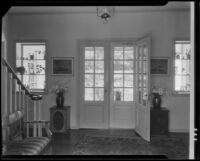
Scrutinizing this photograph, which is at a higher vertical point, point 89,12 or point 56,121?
point 89,12

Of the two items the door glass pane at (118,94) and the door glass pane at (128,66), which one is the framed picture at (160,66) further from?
the door glass pane at (118,94)

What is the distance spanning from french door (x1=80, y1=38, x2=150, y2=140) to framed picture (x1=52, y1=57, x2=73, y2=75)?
0.30 meters

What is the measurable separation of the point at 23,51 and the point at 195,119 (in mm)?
5827

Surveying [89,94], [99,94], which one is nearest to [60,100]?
[89,94]

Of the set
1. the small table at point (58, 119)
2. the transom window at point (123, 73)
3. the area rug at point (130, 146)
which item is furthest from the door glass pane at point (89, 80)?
the area rug at point (130, 146)

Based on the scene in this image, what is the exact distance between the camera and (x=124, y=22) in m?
6.91

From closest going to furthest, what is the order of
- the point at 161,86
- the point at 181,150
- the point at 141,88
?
the point at 181,150 < the point at 141,88 < the point at 161,86

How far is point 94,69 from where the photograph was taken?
7.14 meters

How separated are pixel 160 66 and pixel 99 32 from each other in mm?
1680

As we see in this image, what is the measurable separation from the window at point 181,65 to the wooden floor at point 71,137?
1.17 metres

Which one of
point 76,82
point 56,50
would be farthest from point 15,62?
point 76,82

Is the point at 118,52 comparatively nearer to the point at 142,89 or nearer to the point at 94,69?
the point at 94,69

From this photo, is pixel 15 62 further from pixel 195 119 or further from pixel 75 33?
pixel 195 119

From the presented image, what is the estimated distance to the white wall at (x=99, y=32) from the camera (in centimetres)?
681
